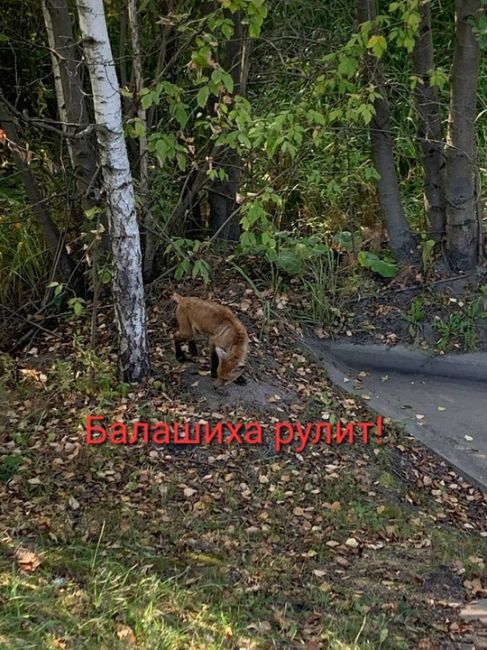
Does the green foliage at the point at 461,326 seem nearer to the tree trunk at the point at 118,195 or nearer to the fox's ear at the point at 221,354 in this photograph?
the fox's ear at the point at 221,354

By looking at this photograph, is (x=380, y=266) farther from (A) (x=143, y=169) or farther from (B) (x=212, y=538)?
(B) (x=212, y=538)

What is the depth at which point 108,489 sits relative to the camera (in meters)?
4.71

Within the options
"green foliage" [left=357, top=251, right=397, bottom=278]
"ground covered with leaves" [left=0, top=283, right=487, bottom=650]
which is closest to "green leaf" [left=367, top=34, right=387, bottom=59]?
"green foliage" [left=357, top=251, right=397, bottom=278]

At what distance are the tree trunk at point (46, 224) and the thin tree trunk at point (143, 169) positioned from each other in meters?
0.69

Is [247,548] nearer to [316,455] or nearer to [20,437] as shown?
[316,455]

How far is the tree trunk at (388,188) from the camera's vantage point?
707 centimetres

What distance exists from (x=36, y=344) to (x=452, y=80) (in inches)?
169

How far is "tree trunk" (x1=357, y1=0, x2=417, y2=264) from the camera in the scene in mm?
7070

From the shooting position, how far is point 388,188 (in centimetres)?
725

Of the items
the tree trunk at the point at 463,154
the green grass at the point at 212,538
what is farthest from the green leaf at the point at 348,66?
the green grass at the point at 212,538

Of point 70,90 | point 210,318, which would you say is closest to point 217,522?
point 210,318

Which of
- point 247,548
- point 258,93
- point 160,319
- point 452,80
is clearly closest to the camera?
point 247,548

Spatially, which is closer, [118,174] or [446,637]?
[446,637]

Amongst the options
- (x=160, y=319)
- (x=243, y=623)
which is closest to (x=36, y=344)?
(x=160, y=319)
